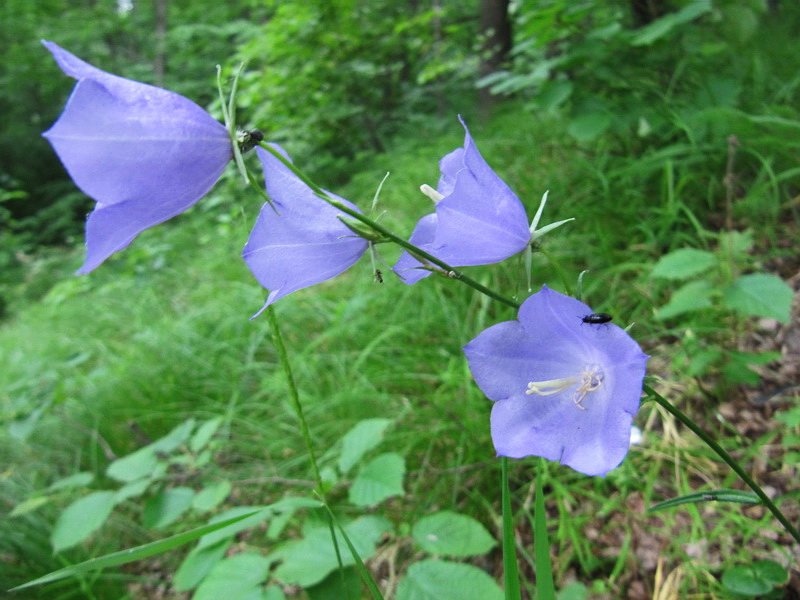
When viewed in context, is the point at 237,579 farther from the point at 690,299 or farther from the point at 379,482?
the point at 690,299

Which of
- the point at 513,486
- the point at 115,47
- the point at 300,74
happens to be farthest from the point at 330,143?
the point at 115,47

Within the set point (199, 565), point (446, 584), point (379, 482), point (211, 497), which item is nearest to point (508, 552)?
point (446, 584)

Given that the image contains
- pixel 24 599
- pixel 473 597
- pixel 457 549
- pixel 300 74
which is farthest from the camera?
pixel 300 74

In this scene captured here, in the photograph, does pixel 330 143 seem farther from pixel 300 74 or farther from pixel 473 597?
pixel 473 597

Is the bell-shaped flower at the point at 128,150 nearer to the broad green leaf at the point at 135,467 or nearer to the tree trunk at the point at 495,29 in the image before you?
the broad green leaf at the point at 135,467

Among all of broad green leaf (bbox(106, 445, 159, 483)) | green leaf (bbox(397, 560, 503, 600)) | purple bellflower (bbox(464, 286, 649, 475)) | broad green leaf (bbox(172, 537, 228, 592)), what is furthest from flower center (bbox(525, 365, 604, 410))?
broad green leaf (bbox(106, 445, 159, 483))
